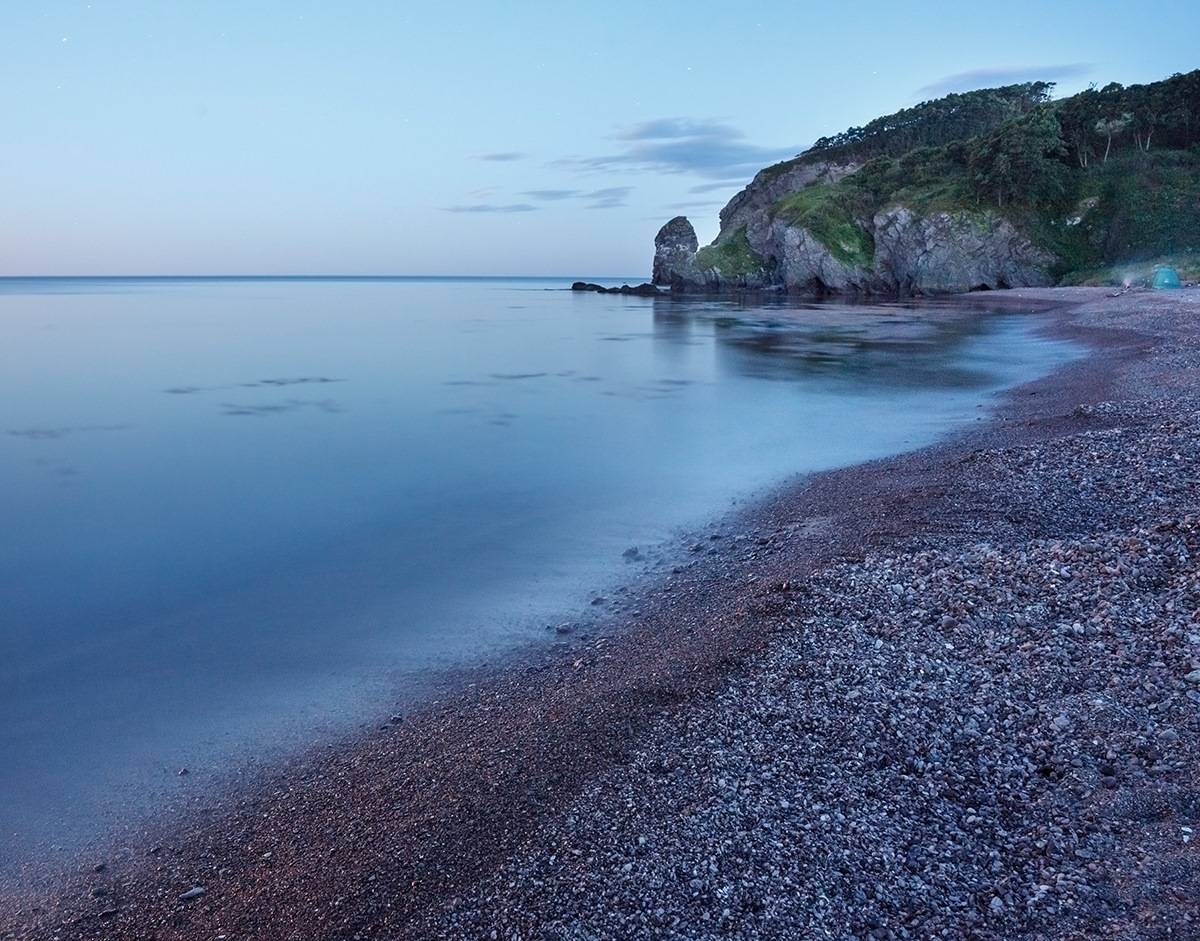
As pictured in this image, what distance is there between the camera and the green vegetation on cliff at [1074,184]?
58.2 m

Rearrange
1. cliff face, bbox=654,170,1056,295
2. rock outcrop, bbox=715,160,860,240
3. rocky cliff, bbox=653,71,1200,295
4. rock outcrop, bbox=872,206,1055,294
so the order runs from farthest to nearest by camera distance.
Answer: rock outcrop, bbox=715,160,860,240 → cliff face, bbox=654,170,1056,295 → rock outcrop, bbox=872,206,1055,294 → rocky cliff, bbox=653,71,1200,295

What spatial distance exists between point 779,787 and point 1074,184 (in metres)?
73.9

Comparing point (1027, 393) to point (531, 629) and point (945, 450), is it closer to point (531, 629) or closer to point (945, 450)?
point (945, 450)

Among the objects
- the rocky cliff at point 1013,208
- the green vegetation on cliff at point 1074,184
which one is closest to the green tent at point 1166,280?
the green vegetation on cliff at point 1074,184

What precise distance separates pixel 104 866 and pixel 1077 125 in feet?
265

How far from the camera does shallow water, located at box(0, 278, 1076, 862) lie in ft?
21.4

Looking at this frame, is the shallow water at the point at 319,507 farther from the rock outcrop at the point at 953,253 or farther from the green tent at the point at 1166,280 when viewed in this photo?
the rock outcrop at the point at 953,253

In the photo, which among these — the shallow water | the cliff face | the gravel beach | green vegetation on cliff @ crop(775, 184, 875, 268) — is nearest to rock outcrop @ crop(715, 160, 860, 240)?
the cliff face

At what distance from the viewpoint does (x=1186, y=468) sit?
930cm

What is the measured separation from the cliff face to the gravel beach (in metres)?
63.6

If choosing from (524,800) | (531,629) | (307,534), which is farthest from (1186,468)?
(307,534)

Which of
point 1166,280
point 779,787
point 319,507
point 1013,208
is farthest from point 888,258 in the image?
point 779,787

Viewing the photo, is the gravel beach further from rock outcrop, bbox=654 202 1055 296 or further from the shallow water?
rock outcrop, bbox=654 202 1055 296

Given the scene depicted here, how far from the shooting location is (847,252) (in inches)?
2830
